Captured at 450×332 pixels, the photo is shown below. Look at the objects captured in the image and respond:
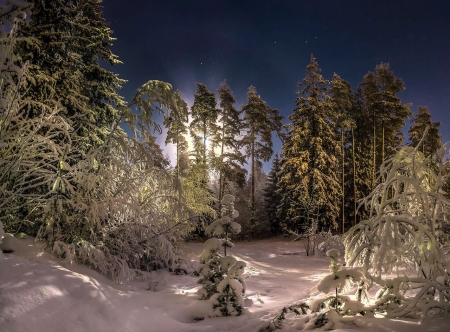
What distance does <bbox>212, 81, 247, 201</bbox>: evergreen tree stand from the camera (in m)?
24.5

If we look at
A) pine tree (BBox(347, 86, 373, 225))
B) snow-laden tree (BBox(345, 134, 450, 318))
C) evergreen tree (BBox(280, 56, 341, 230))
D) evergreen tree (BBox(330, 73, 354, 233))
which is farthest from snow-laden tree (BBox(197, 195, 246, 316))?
pine tree (BBox(347, 86, 373, 225))

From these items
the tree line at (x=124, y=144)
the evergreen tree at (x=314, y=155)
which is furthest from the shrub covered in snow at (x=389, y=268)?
the evergreen tree at (x=314, y=155)

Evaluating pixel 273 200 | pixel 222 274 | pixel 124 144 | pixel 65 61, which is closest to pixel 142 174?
pixel 124 144

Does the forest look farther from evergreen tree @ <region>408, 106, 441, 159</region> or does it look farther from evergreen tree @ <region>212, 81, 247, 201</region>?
evergreen tree @ <region>408, 106, 441, 159</region>

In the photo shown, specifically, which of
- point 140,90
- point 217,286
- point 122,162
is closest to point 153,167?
point 122,162

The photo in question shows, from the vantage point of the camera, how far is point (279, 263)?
13.4 m

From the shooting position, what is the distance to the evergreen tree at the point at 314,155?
74.2ft

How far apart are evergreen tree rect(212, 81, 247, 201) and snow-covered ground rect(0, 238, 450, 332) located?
17236 millimetres

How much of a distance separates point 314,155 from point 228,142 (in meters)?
7.27

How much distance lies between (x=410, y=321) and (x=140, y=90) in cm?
719

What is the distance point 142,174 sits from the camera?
790cm

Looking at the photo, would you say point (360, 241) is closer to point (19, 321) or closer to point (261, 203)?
point (19, 321)

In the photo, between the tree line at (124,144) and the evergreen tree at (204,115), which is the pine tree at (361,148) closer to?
the tree line at (124,144)

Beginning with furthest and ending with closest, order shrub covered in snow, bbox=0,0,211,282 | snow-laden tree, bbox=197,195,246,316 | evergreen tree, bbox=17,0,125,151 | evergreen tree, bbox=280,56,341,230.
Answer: evergreen tree, bbox=280,56,341,230 → evergreen tree, bbox=17,0,125,151 → shrub covered in snow, bbox=0,0,211,282 → snow-laden tree, bbox=197,195,246,316
